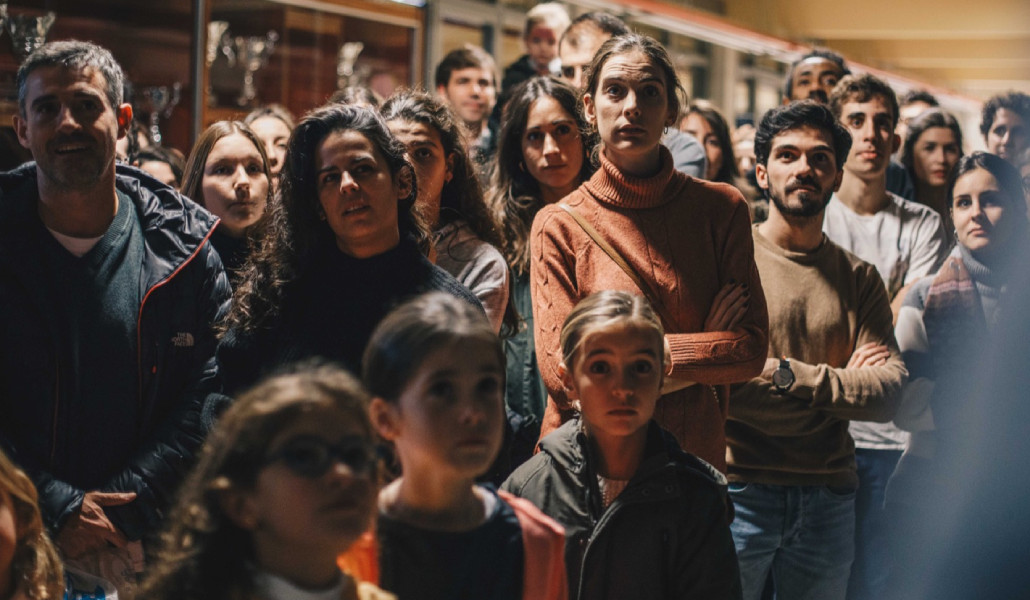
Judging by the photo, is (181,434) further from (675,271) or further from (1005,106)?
(1005,106)

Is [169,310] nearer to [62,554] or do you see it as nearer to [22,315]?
[22,315]

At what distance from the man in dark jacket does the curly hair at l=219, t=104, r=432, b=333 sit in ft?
0.67

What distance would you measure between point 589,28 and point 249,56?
2.08 metres

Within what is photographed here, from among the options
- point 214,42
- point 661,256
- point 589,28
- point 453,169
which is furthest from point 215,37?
point 661,256

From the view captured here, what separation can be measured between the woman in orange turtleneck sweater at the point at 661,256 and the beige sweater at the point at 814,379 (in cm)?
26

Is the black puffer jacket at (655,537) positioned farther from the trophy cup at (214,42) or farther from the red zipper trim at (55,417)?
the trophy cup at (214,42)

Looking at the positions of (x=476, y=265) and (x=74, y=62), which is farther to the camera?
(x=476, y=265)

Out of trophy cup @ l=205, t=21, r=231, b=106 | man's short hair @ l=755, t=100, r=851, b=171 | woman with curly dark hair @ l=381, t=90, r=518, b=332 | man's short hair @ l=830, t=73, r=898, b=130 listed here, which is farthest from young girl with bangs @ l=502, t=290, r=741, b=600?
trophy cup @ l=205, t=21, r=231, b=106

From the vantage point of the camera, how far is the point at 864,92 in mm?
3650

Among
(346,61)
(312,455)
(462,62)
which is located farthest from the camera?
(346,61)

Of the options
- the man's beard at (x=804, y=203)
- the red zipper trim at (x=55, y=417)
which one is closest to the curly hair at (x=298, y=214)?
the red zipper trim at (x=55, y=417)

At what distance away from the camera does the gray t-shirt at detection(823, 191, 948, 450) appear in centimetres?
340

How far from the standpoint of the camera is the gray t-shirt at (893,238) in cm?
340

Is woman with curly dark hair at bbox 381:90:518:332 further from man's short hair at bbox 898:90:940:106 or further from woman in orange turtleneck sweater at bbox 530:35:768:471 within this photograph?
man's short hair at bbox 898:90:940:106
